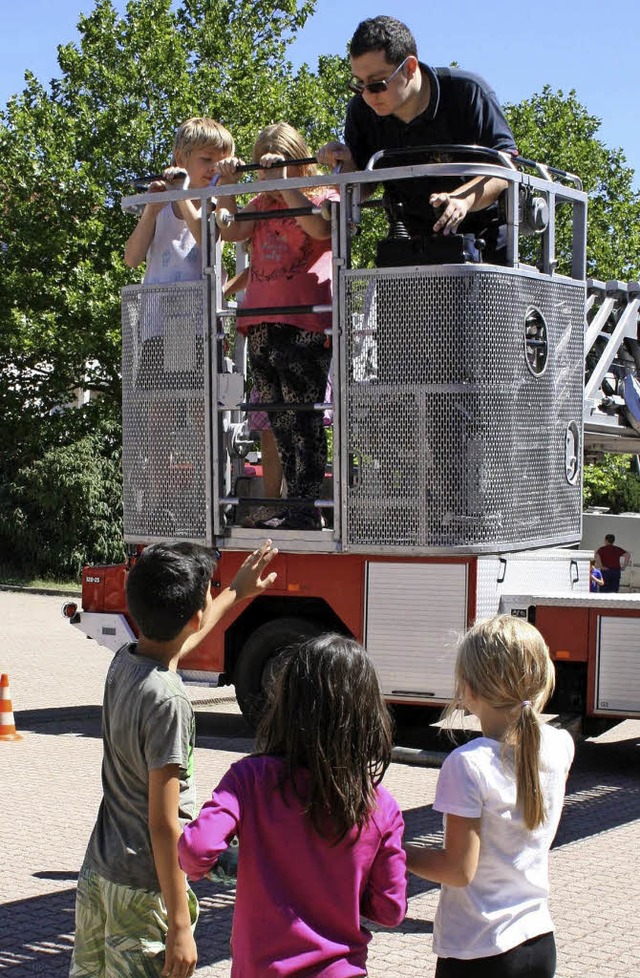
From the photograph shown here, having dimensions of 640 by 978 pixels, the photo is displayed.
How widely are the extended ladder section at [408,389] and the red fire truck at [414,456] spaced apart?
12mm

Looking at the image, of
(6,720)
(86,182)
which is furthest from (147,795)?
(86,182)

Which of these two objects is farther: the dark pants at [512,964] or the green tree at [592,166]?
the green tree at [592,166]

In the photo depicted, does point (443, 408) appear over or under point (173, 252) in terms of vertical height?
under

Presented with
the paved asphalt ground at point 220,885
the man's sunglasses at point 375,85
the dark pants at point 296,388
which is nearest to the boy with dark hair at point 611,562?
the paved asphalt ground at point 220,885

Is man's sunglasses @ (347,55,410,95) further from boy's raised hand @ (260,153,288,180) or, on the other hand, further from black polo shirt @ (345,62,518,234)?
boy's raised hand @ (260,153,288,180)

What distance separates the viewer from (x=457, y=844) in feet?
9.94

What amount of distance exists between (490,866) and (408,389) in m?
4.89

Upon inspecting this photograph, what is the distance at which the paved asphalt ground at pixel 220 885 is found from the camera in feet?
17.9

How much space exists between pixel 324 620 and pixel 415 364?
7.74ft

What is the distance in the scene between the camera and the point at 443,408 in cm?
770

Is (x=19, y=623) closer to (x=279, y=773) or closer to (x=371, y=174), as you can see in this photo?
(x=371, y=174)

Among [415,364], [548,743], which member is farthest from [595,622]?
[548,743]

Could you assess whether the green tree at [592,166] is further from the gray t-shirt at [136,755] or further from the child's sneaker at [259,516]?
the gray t-shirt at [136,755]

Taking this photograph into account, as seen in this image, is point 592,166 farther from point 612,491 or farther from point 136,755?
point 136,755
